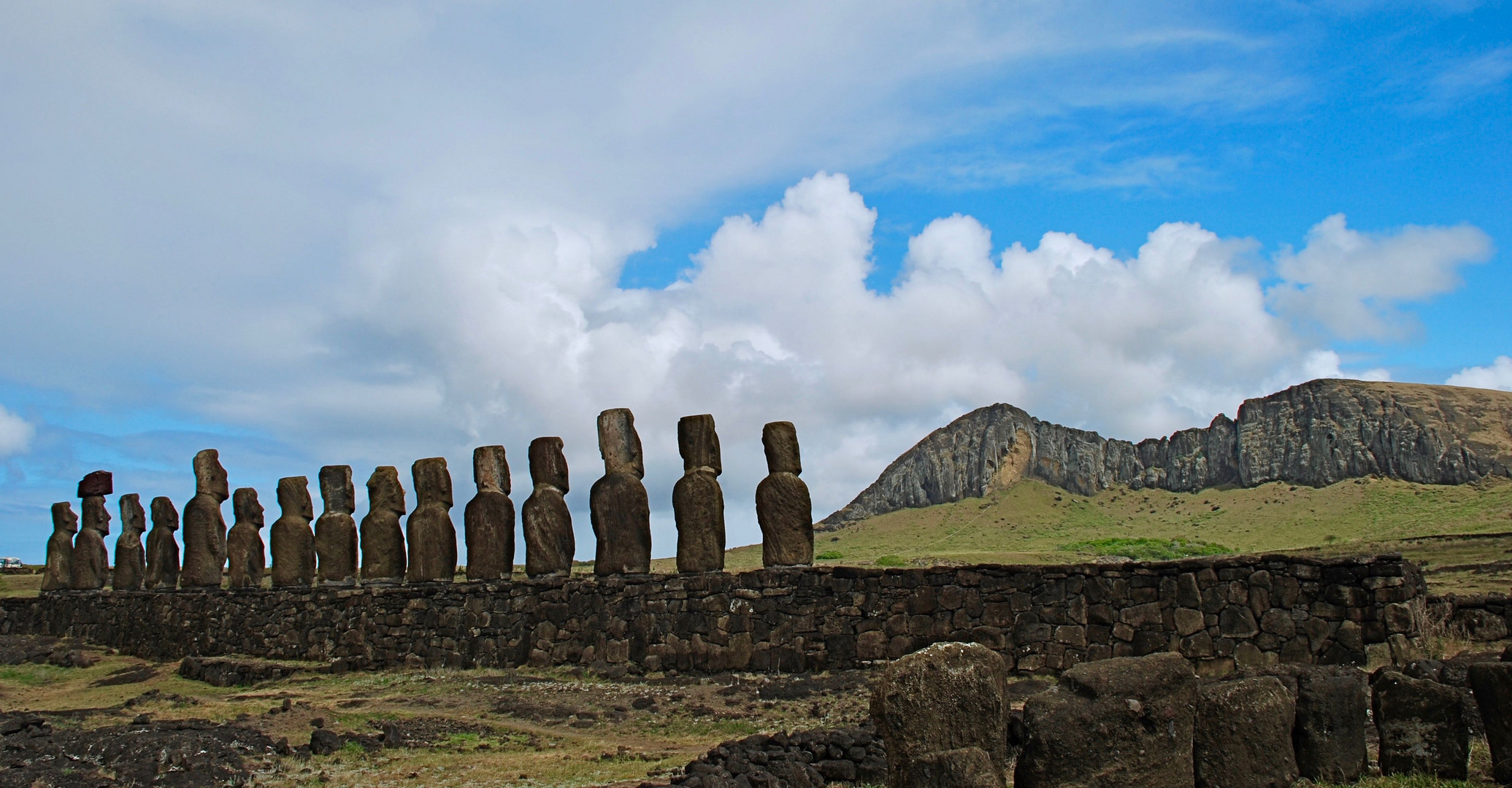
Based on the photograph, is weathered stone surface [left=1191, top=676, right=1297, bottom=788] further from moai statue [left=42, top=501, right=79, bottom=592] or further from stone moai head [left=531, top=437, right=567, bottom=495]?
moai statue [left=42, top=501, right=79, bottom=592]

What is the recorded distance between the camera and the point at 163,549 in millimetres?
27453

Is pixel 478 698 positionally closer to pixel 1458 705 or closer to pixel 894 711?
pixel 894 711

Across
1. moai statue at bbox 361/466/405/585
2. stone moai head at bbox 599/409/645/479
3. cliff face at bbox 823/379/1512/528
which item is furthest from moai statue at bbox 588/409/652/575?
cliff face at bbox 823/379/1512/528

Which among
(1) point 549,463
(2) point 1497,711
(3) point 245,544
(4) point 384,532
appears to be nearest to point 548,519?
(1) point 549,463

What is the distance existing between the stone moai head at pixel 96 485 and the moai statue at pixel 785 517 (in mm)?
21548

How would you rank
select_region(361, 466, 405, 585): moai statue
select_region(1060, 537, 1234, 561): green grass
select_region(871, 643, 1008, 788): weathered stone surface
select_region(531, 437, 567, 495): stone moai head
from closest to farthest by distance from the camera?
select_region(871, 643, 1008, 788): weathered stone surface
select_region(531, 437, 567, 495): stone moai head
select_region(361, 466, 405, 585): moai statue
select_region(1060, 537, 1234, 561): green grass

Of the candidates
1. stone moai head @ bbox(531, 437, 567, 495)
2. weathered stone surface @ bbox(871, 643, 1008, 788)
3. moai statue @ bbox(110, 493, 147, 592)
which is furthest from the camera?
moai statue @ bbox(110, 493, 147, 592)

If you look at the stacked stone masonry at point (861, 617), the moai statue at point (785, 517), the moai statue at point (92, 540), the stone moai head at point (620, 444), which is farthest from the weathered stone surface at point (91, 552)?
the moai statue at point (785, 517)

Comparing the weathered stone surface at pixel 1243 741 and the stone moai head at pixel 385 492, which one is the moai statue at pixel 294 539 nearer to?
the stone moai head at pixel 385 492

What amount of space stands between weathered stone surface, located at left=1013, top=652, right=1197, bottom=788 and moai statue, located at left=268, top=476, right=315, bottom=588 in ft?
63.2

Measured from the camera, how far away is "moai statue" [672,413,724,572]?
1719 cm

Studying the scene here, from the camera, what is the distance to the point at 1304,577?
12.6m

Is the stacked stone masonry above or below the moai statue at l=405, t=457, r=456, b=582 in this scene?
below

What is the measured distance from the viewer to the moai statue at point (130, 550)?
2855 cm
